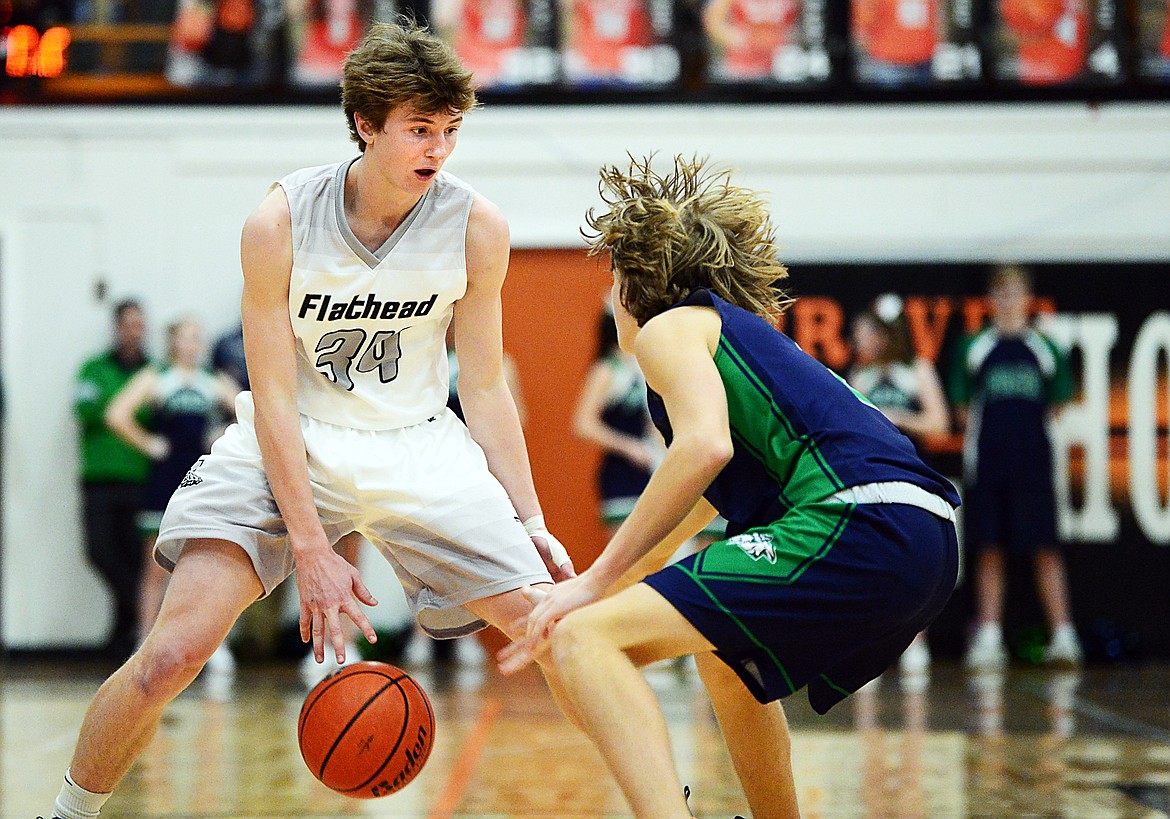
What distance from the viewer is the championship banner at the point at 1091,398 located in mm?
7883

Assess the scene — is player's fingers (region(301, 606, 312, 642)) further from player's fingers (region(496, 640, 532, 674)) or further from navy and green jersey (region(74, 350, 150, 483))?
navy and green jersey (region(74, 350, 150, 483))

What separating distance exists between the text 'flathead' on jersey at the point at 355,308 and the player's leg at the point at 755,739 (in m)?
1.05

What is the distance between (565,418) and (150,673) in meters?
5.46

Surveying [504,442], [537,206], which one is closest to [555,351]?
[537,206]

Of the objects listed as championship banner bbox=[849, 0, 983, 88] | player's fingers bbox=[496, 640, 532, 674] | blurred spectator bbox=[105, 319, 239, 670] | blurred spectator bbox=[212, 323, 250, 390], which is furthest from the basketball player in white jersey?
championship banner bbox=[849, 0, 983, 88]

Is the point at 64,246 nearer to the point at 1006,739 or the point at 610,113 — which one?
the point at 610,113

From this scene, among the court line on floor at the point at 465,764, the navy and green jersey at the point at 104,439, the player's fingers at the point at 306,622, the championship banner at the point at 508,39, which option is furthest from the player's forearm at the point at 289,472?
the championship banner at the point at 508,39

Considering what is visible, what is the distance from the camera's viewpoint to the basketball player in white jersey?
114 inches

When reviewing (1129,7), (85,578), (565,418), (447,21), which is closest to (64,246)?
(85,578)

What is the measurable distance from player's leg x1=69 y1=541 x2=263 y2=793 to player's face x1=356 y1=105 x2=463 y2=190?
0.95 meters

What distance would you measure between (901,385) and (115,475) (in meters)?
4.58

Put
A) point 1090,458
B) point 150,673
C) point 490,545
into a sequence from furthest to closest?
point 1090,458, point 490,545, point 150,673

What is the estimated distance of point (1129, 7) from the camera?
8.34 metres

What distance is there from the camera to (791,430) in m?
2.58
